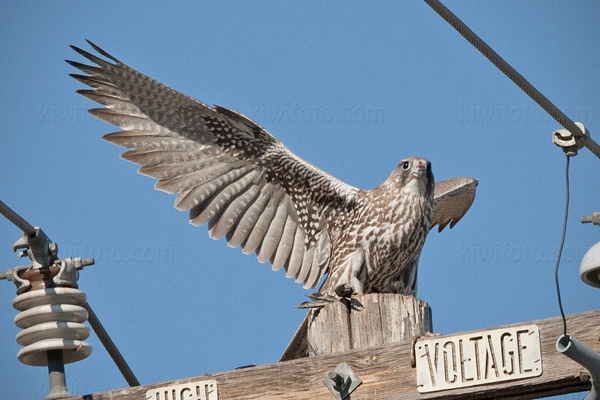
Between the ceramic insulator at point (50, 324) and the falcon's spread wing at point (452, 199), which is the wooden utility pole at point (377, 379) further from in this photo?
the falcon's spread wing at point (452, 199)

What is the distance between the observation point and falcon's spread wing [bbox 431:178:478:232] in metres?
8.62

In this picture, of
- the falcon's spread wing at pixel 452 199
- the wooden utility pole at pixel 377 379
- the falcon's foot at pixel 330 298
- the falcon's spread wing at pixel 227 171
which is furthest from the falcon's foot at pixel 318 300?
the falcon's spread wing at pixel 452 199

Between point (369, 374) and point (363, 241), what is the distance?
2.51 m

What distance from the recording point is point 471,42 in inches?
182

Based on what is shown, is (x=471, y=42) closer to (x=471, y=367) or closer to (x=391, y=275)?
(x=471, y=367)

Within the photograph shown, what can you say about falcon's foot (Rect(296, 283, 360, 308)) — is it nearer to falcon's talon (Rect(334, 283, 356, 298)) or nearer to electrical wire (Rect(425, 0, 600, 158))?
falcon's talon (Rect(334, 283, 356, 298))

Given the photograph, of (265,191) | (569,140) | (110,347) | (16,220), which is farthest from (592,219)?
(265,191)

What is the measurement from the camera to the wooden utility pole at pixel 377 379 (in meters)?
4.70

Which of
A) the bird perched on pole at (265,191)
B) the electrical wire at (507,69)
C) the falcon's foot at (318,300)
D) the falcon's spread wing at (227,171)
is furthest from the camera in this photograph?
the falcon's spread wing at (227,171)

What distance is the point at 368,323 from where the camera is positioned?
18.1ft

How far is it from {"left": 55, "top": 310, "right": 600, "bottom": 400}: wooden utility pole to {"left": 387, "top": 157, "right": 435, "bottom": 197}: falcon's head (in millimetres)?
2645

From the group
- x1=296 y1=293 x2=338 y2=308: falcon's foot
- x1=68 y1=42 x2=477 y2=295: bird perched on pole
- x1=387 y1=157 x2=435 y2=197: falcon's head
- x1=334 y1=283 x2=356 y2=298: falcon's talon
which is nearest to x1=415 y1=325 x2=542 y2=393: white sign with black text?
x1=334 y1=283 x2=356 y2=298: falcon's talon

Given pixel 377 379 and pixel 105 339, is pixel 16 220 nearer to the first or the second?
pixel 105 339

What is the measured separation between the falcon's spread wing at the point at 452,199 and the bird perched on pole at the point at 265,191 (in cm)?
86
